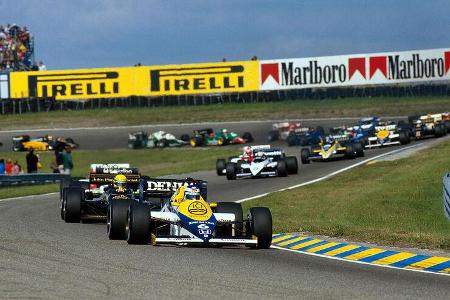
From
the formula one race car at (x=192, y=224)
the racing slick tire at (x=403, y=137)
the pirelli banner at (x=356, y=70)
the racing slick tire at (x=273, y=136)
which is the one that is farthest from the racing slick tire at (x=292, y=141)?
the formula one race car at (x=192, y=224)

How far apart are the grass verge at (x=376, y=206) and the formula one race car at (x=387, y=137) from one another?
1230cm

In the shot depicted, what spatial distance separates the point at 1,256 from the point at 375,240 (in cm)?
639

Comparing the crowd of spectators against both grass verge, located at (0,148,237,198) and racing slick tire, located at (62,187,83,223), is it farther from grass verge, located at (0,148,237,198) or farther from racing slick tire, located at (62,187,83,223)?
racing slick tire, located at (62,187,83,223)

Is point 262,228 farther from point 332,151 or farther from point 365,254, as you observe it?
point 332,151

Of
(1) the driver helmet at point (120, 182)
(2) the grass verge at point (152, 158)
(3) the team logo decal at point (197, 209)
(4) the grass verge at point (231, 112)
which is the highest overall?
(4) the grass verge at point (231, 112)

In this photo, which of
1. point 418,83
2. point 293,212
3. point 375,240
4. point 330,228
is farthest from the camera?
point 418,83

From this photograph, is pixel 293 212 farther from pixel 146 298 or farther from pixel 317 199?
pixel 146 298

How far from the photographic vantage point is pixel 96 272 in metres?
13.3

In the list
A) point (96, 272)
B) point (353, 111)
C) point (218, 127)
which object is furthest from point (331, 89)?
point (96, 272)

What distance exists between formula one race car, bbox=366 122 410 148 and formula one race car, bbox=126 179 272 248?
32.5m

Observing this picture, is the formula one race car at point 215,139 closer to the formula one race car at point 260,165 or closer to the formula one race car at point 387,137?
the formula one race car at point 387,137

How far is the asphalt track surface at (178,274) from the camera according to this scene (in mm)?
11656

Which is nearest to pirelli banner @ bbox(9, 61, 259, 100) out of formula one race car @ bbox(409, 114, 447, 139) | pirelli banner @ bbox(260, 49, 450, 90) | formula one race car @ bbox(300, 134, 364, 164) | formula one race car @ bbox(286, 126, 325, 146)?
pirelli banner @ bbox(260, 49, 450, 90)

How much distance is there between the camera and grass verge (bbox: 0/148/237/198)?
159ft
